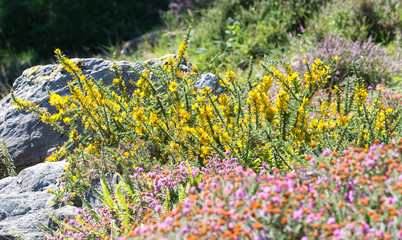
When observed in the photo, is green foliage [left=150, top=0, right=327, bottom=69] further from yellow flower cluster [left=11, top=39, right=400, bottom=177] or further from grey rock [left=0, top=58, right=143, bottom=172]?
yellow flower cluster [left=11, top=39, right=400, bottom=177]

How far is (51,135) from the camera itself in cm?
398

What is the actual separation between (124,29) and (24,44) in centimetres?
A: 223

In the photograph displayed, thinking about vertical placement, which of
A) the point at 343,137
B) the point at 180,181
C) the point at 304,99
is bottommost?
the point at 180,181

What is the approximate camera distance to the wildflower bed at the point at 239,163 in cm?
175

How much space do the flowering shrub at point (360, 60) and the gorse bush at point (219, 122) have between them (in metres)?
1.45

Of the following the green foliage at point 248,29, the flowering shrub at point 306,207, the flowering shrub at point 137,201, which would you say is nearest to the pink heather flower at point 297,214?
the flowering shrub at point 306,207

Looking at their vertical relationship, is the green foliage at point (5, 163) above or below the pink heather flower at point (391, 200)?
below

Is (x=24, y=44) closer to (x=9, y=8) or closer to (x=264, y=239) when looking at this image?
(x=9, y=8)

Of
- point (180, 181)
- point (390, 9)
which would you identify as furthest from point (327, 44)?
point (180, 181)

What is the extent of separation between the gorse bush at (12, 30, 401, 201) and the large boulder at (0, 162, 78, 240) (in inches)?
7.9

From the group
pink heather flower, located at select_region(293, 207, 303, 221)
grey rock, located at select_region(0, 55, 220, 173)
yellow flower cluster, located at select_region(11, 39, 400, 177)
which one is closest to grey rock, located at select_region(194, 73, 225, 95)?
grey rock, located at select_region(0, 55, 220, 173)

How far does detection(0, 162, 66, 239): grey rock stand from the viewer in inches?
114

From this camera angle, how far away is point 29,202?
3.11m

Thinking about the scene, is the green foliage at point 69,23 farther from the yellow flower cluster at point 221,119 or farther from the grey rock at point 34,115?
the yellow flower cluster at point 221,119
